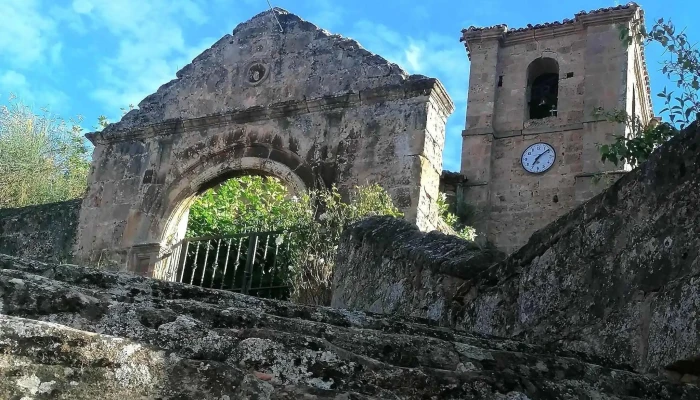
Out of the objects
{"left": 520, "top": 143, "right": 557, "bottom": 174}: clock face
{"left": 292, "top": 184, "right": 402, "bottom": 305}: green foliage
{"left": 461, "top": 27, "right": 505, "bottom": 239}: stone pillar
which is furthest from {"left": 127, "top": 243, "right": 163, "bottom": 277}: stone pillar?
{"left": 520, "top": 143, "right": 557, "bottom": 174}: clock face

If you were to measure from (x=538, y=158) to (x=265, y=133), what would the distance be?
1409 cm

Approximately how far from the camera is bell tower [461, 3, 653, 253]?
70.4 feet

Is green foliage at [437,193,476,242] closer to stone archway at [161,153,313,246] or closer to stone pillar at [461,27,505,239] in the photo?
stone archway at [161,153,313,246]

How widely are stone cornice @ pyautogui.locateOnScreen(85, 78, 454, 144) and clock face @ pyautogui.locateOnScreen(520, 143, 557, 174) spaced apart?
13578 mm

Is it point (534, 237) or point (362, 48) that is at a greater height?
point (362, 48)

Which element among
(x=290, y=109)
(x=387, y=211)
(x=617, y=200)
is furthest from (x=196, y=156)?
(x=617, y=200)

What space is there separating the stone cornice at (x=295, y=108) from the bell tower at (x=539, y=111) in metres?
12.1

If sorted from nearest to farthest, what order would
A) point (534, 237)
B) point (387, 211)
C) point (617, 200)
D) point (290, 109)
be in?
point (617, 200), point (534, 237), point (387, 211), point (290, 109)

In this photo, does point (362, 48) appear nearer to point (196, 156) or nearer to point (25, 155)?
point (196, 156)

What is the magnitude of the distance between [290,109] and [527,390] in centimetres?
694

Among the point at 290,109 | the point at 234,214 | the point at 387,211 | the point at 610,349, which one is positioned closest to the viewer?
the point at 610,349

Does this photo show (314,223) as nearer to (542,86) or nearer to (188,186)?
(188,186)

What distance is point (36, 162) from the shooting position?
639 inches

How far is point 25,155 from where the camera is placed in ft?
53.2
